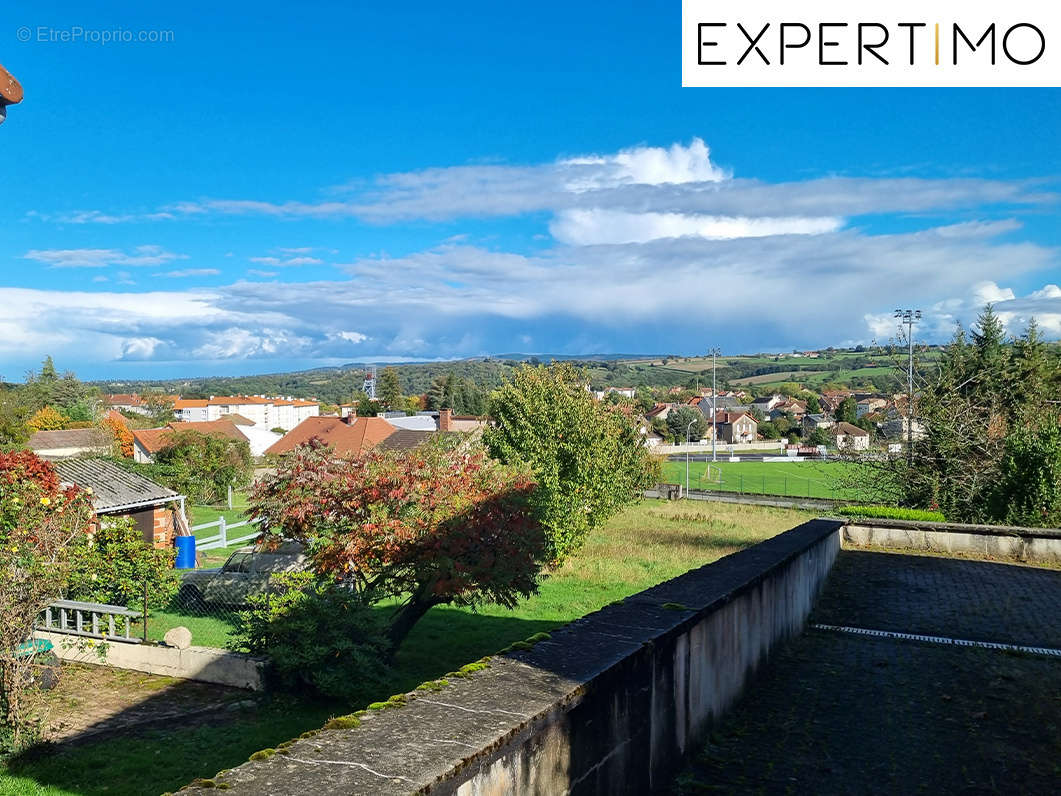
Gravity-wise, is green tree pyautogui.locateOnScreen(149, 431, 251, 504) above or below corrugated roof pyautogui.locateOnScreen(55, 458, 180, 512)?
below

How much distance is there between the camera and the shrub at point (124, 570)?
13984 millimetres

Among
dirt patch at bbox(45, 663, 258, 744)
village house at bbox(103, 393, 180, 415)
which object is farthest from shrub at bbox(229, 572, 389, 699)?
village house at bbox(103, 393, 180, 415)

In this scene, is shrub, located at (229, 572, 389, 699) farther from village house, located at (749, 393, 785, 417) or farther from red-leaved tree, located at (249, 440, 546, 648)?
village house, located at (749, 393, 785, 417)

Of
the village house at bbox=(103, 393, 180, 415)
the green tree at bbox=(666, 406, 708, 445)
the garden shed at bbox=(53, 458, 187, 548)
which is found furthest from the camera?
the green tree at bbox=(666, 406, 708, 445)

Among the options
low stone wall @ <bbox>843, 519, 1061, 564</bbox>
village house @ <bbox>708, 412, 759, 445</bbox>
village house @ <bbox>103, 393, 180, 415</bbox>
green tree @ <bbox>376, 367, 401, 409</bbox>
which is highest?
green tree @ <bbox>376, 367, 401, 409</bbox>

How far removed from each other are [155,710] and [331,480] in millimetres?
3623

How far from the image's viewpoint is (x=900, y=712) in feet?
19.3

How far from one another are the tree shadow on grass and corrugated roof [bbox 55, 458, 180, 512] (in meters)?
11.5

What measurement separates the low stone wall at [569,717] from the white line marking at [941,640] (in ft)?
8.87

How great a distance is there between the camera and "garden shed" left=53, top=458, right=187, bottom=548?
21.1m

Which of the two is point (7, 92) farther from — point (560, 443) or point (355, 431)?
point (355, 431)

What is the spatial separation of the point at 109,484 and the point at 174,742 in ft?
50.3

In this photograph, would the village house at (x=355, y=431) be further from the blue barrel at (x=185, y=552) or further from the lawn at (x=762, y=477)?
the blue barrel at (x=185, y=552)

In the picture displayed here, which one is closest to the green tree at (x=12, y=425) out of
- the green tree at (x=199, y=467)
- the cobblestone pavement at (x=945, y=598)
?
the green tree at (x=199, y=467)
